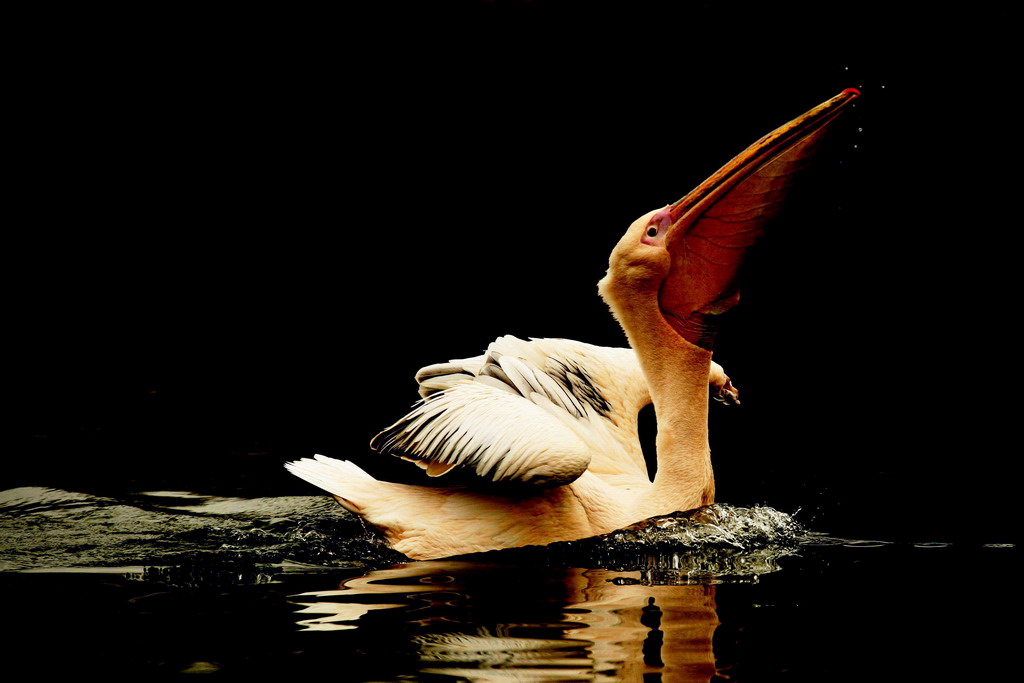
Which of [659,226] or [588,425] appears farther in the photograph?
[588,425]

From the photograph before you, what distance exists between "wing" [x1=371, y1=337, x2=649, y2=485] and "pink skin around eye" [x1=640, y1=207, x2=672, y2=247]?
2.05 ft

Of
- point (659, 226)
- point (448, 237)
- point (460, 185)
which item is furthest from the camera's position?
point (460, 185)

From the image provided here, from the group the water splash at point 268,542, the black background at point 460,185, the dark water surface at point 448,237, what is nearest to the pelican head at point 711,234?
the water splash at point 268,542

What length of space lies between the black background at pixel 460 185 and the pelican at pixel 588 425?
2894 mm

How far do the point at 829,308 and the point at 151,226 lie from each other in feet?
16.7

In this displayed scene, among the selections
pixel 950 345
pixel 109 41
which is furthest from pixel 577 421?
pixel 109 41

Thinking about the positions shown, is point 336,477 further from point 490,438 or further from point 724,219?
point 724,219

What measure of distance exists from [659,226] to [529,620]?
1.56 meters

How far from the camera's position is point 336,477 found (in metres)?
3.79

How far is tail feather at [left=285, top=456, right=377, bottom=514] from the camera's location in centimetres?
370

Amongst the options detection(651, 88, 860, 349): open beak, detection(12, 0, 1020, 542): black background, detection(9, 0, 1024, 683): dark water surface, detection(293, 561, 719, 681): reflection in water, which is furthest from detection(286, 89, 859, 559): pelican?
detection(12, 0, 1020, 542): black background

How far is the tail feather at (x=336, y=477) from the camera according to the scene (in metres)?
3.70

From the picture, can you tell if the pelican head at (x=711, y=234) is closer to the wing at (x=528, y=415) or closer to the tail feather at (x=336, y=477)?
the wing at (x=528, y=415)

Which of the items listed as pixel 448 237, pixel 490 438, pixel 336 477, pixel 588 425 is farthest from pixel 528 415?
pixel 448 237
